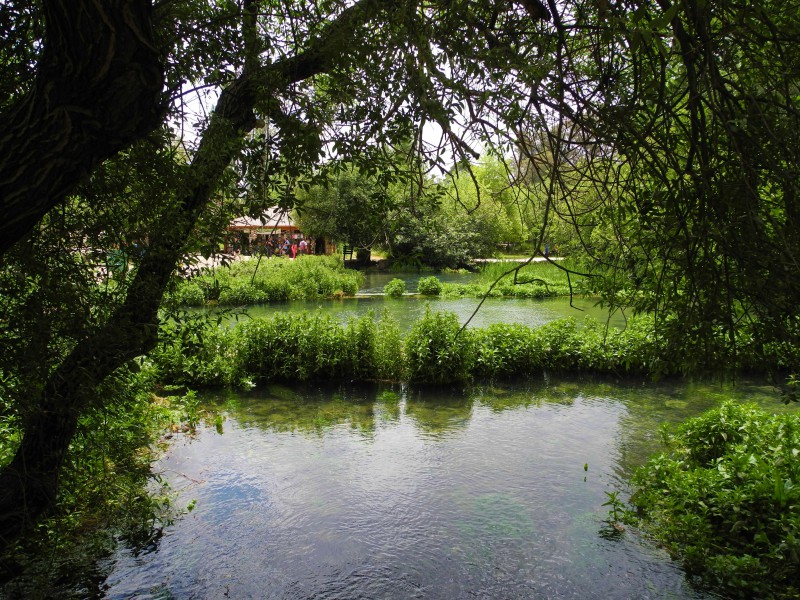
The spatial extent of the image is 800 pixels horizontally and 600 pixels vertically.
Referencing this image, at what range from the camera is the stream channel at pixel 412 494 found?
555 cm

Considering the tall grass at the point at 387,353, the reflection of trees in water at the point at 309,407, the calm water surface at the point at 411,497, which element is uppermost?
the tall grass at the point at 387,353

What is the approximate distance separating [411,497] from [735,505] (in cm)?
350

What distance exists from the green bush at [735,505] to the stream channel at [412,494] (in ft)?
1.12

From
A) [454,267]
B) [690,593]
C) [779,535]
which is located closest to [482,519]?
[690,593]

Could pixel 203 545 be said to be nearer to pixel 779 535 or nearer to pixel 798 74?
pixel 779 535

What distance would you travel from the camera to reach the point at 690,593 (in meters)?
5.11

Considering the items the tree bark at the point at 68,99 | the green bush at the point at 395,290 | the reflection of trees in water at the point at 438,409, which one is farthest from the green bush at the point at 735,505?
the green bush at the point at 395,290

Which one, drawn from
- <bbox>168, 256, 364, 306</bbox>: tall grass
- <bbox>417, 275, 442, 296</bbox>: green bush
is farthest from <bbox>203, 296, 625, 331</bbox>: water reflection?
<bbox>417, 275, 442, 296</bbox>: green bush

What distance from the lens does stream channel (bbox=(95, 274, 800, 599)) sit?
18.2 feet

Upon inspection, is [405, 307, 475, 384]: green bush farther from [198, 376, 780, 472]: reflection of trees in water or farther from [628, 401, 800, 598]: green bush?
[628, 401, 800, 598]: green bush

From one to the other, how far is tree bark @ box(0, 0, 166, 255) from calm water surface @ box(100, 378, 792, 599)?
4.52m

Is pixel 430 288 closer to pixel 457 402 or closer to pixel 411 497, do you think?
pixel 457 402

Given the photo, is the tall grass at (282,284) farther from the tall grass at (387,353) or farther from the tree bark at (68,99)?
the tree bark at (68,99)

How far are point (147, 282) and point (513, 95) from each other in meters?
2.41
